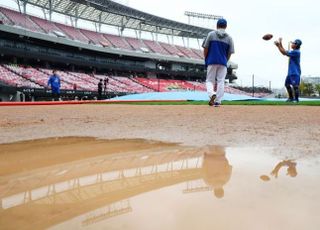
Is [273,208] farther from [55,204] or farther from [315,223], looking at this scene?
[55,204]

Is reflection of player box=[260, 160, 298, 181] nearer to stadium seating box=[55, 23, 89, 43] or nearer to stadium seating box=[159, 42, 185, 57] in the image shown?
stadium seating box=[55, 23, 89, 43]

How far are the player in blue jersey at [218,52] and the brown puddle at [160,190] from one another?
5.09 meters

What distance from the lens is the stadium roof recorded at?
37250 mm

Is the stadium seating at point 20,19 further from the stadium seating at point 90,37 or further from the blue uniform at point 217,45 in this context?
the blue uniform at point 217,45

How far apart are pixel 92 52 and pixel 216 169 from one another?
4041cm

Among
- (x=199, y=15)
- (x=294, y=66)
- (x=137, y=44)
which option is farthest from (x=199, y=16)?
(x=294, y=66)

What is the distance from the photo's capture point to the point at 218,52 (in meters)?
6.89

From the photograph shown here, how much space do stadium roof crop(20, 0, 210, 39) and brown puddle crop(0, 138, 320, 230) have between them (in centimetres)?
3814

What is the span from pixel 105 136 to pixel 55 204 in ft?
6.01

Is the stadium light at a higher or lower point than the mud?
higher

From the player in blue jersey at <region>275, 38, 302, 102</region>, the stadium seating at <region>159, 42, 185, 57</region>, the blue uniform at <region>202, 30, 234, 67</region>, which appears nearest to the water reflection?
the blue uniform at <region>202, 30, 234, 67</region>

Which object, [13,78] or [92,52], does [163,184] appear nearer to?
[13,78]

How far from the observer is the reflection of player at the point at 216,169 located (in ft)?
4.08

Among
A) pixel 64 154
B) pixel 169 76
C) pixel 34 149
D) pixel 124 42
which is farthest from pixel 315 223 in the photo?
pixel 169 76
